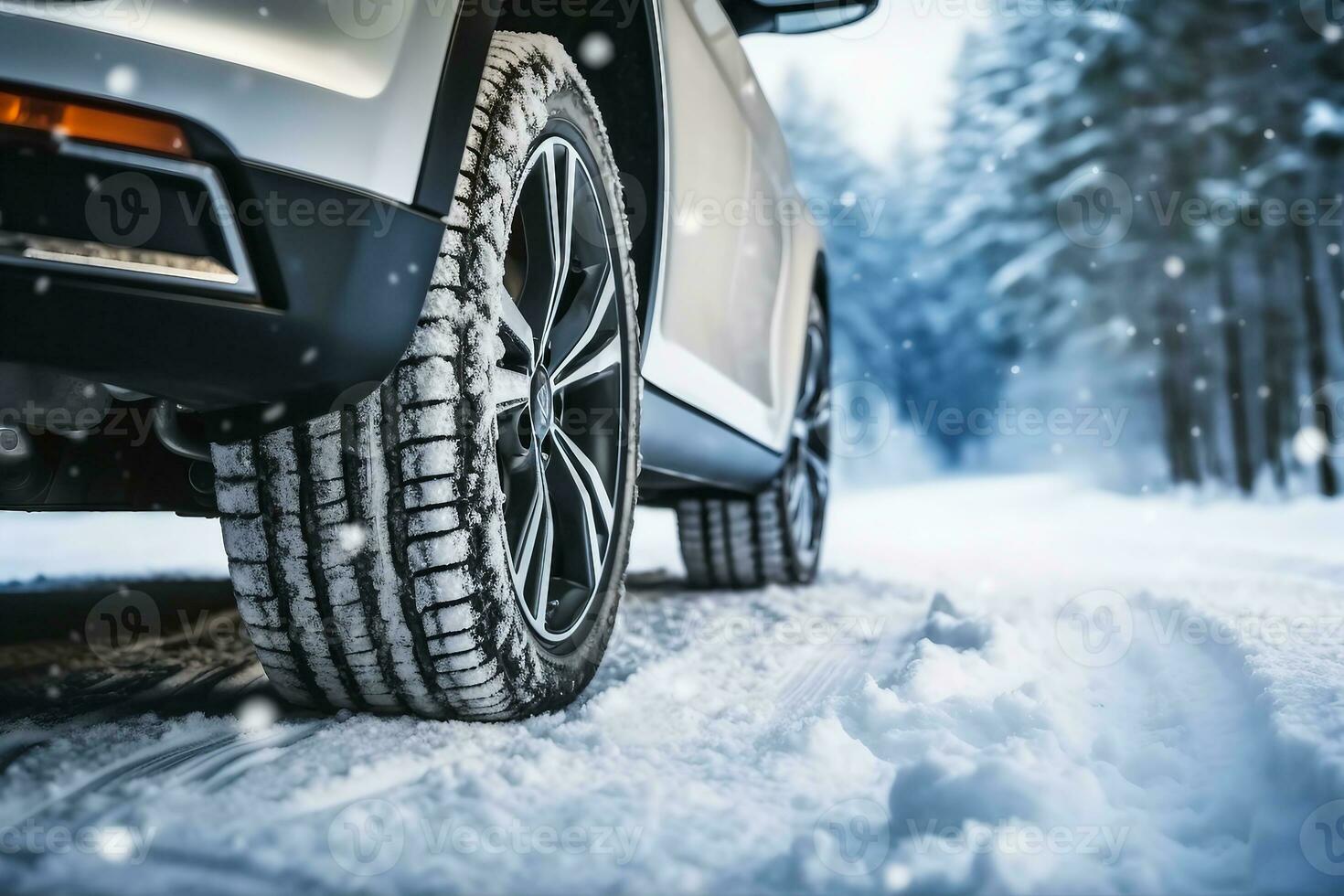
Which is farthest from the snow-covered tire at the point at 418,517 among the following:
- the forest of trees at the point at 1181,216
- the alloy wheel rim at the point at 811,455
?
the forest of trees at the point at 1181,216

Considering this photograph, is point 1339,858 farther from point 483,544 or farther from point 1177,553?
point 1177,553

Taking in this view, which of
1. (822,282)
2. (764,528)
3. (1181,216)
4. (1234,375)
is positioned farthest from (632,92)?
(1234,375)

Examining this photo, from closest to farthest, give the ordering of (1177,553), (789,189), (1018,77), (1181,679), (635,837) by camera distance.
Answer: (635,837) < (1181,679) < (789,189) < (1177,553) < (1018,77)

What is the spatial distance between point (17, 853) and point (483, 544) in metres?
0.61

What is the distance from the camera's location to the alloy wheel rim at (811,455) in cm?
357

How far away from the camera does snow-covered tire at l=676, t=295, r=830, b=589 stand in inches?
133

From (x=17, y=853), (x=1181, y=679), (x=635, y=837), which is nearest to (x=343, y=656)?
(x=17, y=853)

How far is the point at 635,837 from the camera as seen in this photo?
102cm

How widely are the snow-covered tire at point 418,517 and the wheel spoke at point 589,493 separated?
0.36 meters

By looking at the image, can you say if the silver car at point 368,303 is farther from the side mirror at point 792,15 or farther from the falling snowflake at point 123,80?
the side mirror at point 792,15

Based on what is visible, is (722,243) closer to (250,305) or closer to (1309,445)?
(250,305)

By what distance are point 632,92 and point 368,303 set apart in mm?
982

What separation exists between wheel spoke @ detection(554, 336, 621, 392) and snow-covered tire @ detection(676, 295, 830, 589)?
145cm

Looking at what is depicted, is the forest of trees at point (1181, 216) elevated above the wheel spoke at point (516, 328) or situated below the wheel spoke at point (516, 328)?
above
